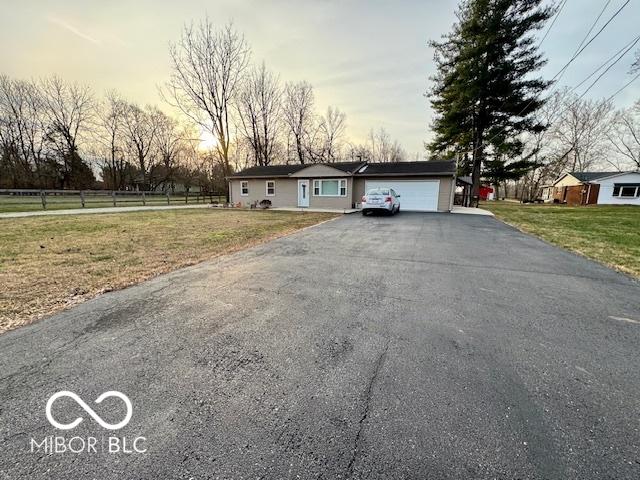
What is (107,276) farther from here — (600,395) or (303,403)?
(600,395)

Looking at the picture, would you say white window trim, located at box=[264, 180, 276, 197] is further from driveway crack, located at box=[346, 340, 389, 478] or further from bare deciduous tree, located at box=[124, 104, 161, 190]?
bare deciduous tree, located at box=[124, 104, 161, 190]

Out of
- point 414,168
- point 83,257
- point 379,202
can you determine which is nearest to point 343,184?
point 414,168

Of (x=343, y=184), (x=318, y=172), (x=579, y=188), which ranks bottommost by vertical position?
(x=343, y=184)

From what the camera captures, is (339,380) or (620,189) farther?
(620,189)

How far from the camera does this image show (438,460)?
1400mm

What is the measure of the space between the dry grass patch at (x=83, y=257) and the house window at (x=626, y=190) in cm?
3693

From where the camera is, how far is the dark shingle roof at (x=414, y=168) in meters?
16.5

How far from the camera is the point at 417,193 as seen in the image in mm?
17203

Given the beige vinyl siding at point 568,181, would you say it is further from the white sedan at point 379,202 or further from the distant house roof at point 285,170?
the white sedan at point 379,202

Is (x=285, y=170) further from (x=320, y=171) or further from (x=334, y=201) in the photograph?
(x=334, y=201)

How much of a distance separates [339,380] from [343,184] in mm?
17305

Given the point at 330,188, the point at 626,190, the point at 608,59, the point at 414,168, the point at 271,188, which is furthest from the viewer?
the point at 626,190

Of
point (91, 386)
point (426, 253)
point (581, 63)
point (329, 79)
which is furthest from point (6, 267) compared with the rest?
point (581, 63)

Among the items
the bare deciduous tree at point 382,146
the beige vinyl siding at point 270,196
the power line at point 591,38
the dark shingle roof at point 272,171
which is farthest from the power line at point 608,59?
the bare deciduous tree at point 382,146
